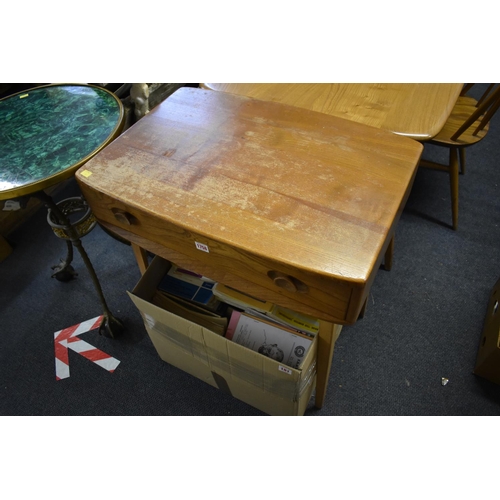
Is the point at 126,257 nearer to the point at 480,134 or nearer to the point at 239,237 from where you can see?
the point at 239,237

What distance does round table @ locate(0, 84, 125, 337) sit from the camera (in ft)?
2.84

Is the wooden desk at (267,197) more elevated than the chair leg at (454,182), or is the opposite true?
the wooden desk at (267,197)

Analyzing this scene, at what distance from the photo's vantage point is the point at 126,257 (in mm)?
1567

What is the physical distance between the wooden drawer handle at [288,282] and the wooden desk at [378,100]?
620mm

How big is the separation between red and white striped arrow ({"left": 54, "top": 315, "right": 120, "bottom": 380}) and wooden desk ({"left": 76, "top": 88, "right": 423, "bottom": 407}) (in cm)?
63

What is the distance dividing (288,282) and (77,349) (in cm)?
99

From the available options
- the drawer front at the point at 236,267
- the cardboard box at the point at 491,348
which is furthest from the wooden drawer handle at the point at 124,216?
the cardboard box at the point at 491,348

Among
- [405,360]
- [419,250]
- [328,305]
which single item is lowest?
[405,360]

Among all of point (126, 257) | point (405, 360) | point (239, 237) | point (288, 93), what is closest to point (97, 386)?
point (126, 257)

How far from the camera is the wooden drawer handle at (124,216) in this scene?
764mm

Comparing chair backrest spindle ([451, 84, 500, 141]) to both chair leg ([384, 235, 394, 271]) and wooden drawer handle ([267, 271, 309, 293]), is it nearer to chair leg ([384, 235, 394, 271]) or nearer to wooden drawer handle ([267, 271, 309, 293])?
chair leg ([384, 235, 394, 271])

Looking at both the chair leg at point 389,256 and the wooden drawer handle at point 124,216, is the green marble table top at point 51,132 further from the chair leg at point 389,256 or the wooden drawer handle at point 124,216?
the chair leg at point 389,256

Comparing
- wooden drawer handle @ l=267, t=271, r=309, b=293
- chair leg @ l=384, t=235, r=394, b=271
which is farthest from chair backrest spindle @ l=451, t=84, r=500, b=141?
wooden drawer handle @ l=267, t=271, r=309, b=293

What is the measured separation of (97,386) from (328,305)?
93cm
